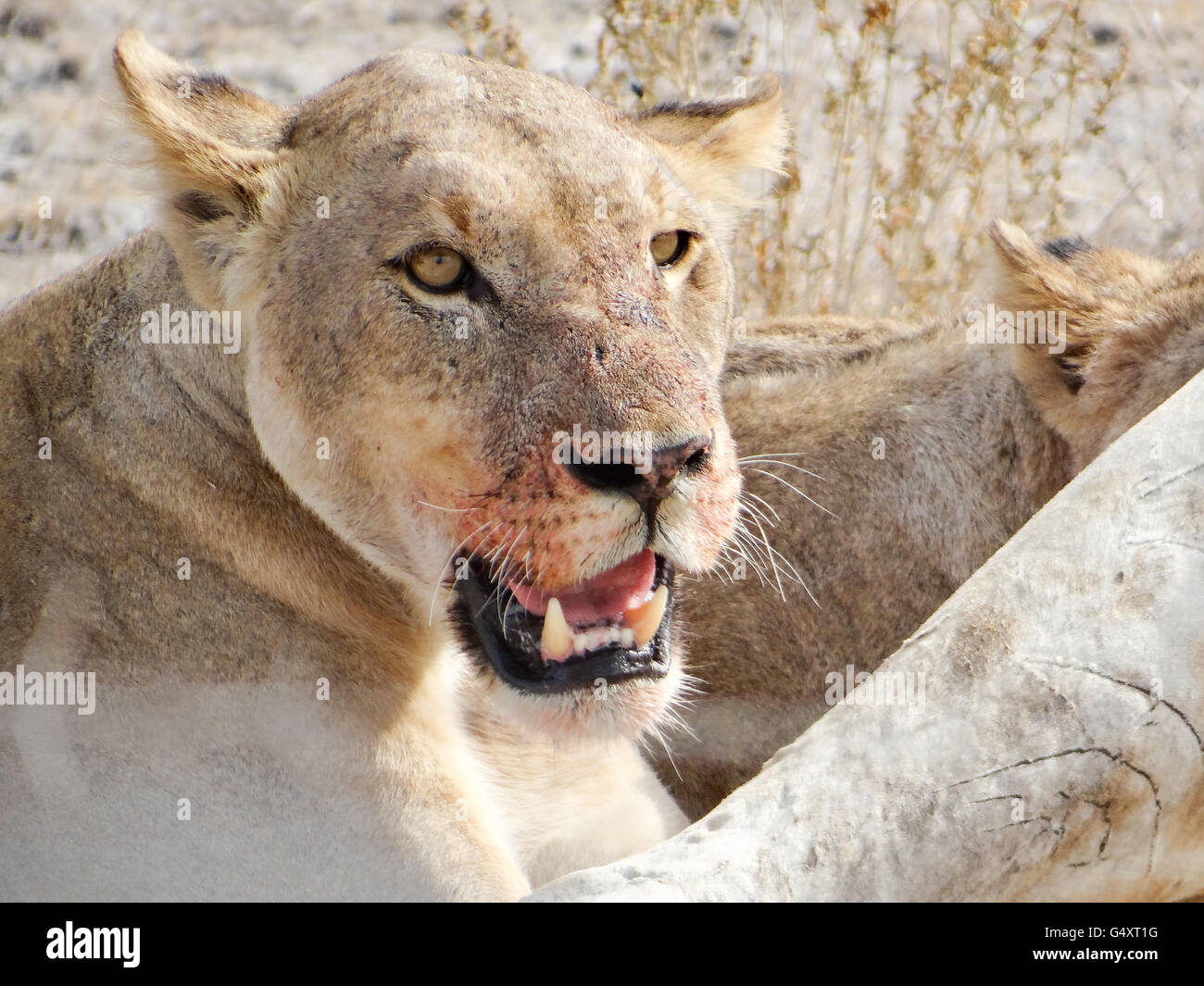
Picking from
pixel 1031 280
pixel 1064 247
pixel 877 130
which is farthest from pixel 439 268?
pixel 877 130

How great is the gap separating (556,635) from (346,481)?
1.68 feet

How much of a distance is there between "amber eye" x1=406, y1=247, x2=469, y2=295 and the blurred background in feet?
10.5

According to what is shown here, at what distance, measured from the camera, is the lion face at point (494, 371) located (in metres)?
3.00

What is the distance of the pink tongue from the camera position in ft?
10.2

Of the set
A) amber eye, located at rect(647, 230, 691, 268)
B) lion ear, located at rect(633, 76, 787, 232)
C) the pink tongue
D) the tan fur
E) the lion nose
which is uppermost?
lion ear, located at rect(633, 76, 787, 232)

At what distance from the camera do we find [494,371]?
3072mm

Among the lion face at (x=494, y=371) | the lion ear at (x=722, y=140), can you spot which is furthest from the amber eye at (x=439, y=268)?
the lion ear at (x=722, y=140)

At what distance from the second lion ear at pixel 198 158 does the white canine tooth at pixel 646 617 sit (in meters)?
1.06

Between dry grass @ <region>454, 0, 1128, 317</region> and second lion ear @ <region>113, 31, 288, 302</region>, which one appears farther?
dry grass @ <region>454, 0, 1128, 317</region>

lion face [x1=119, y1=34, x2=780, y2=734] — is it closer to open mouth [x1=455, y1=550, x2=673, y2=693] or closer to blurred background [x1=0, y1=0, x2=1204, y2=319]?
open mouth [x1=455, y1=550, x2=673, y2=693]

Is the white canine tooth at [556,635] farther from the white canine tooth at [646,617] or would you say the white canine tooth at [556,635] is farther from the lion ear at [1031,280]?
the lion ear at [1031,280]

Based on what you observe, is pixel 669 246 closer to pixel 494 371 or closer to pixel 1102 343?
pixel 494 371

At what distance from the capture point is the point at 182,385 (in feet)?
11.2

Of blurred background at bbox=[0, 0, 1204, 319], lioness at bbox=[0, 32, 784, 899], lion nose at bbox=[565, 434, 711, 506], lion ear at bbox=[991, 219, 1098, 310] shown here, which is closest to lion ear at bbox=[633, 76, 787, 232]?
lioness at bbox=[0, 32, 784, 899]
